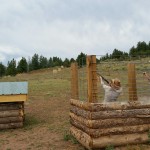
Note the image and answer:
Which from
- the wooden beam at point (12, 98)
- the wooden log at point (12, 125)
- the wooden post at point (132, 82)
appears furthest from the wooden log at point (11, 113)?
the wooden post at point (132, 82)

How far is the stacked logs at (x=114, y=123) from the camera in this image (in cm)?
790

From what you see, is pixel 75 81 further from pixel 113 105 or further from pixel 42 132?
pixel 42 132

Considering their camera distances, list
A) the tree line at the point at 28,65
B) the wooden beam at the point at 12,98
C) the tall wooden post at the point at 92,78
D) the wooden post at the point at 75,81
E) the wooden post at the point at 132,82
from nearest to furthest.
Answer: the tall wooden post at the point at 92,78 → the wooden post at the point at 132,82 → the wooden post at the point at 75,81 → the wooden beam at the point at 12,98 → the tree line at the point at 28,65

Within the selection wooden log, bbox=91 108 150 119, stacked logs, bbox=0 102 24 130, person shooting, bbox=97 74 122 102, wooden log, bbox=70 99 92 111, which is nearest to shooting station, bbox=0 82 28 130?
stacked logs, bbox=0 102 24 130

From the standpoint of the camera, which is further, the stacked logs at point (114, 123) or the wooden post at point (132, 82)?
the wooden post at point (132, 82)

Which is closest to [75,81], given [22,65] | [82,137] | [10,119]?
[82,137]

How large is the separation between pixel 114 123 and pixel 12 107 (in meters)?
5.27

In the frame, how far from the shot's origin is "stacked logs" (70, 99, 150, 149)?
790 centimetres

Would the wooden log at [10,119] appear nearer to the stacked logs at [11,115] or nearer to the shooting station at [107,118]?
the stacked logs at [11,115]

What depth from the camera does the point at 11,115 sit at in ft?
40.1

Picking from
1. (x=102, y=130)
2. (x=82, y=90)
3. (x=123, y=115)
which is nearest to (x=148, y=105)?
(x=123, y=115)

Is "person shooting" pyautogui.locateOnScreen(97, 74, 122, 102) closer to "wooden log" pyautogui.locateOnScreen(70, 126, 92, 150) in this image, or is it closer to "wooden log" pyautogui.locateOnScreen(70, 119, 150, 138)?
"wooden log" pyautogui.locateOnScreen(70, 119, 150, 138)

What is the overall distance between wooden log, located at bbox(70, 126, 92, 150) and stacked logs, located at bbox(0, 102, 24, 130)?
3.07 meters

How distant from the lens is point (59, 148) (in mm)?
9062
